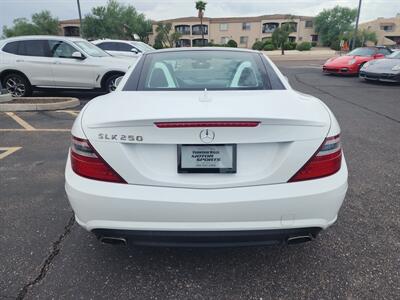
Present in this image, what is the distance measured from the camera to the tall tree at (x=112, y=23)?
63938 mm

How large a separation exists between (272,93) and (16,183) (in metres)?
3.04

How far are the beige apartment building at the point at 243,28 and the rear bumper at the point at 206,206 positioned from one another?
80.5 meters

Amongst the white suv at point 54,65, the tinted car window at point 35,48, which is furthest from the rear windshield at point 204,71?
the tinted car window at point 35,48

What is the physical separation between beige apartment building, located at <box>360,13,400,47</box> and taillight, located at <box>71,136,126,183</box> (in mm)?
90125

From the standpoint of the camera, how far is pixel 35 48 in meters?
8.86

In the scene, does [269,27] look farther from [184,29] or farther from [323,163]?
[323,163]

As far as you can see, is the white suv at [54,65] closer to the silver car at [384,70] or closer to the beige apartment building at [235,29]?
the silver car at [384,70]

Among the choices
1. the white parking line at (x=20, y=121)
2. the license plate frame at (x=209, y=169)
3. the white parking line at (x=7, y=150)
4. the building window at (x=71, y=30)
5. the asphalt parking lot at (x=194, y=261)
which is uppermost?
the building window at (x=71, y=30)

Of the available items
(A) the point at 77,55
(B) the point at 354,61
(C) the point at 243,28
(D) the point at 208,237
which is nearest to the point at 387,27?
(C) the point at 243,28

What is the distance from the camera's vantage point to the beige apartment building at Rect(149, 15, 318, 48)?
259ft

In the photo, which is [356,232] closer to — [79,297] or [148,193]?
[148,193]

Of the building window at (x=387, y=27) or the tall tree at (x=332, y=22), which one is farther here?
the building window at (x=387, y=27)

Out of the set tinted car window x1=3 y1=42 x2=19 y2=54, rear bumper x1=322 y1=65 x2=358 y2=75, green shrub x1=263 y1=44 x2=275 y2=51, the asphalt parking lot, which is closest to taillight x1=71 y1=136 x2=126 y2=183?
the asphalt parking lot

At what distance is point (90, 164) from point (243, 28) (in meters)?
83.2
